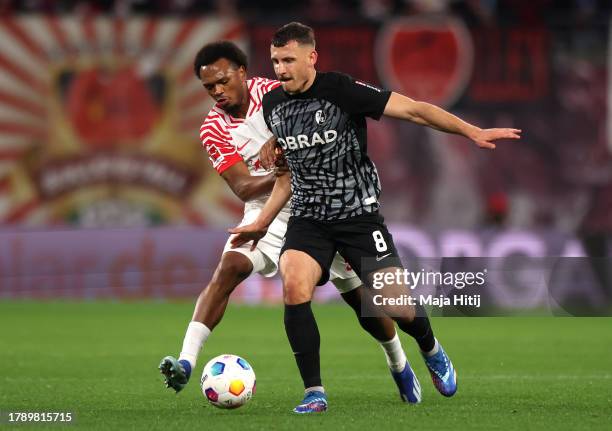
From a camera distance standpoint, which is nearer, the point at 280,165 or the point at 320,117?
the point at 320,117

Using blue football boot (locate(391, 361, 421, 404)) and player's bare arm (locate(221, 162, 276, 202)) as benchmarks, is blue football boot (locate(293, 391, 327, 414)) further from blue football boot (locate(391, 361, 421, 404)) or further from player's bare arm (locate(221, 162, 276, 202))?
player's bare arm (locate(221, 162, 276, 202))

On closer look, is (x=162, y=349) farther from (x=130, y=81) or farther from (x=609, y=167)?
(x=609, y=167)

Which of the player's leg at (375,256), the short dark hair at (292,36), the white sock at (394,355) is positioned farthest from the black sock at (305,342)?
the short dark hair at (292,36)

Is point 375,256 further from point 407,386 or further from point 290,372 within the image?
point 290,372

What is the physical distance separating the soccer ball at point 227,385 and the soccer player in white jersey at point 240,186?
422 mm

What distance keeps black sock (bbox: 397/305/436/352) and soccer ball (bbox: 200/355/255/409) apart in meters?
0.89

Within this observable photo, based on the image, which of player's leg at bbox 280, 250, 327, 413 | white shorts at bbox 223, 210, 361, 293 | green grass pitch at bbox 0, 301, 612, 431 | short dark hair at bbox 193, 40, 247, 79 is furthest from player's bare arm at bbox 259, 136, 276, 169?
green grass pitch at bbox 0, 301, 612, 431

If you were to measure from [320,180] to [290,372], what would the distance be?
8.33 feet

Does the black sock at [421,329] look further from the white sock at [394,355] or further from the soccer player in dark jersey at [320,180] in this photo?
the white sock at [394,355]

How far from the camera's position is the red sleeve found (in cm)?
769

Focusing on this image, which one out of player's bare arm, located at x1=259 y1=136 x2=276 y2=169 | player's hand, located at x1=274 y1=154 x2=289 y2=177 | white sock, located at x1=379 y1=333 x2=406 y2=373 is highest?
player's bare arm, located at x1=259 y1=136 x2=276 y2=169

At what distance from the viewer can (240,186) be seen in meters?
7.62

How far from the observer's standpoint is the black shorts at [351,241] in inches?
269

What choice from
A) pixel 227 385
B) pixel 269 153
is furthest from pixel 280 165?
pixel 227 385
